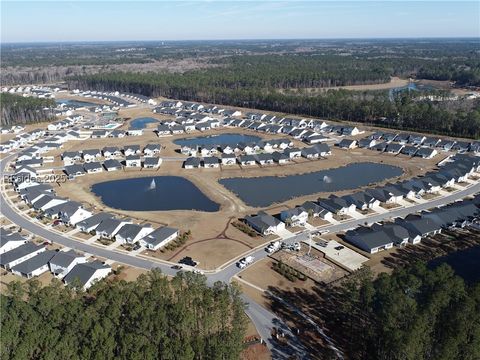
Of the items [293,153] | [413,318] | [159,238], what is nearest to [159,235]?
[159,238]

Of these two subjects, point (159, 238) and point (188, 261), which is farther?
point (159, 238)

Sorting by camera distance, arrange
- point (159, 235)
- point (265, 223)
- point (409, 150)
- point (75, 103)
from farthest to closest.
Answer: point (75, 103) → point (409, 150) → point (265, 223) → point (159, 235)

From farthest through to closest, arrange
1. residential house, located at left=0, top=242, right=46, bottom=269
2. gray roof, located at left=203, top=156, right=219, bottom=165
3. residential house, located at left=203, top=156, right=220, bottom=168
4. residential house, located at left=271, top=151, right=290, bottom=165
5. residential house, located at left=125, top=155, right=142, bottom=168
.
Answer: residential house, located at left=271, top=151, right=290, bottom=165, residential house, located at left=125, top=155, right=142, bottom=168, gray roof, located at left=203, top=156, right=219, bottom=165, residential house, located at left=203, top=156, right=220, bottom=168, residential house, located at left=0, top=242, right=46, bottom=269

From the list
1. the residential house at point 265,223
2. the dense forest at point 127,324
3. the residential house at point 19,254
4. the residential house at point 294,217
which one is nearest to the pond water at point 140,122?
the residential house at point 19,254

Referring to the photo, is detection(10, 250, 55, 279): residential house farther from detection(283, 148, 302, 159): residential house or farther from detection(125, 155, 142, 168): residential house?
detection(283, 148, 302, 159): residential house

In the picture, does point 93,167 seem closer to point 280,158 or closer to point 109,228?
point 109,228

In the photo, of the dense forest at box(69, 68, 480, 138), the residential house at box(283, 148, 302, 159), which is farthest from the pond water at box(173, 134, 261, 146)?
the dense forest at box(69, 68, 480, 138)

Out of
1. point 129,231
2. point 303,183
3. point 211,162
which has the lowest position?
point 303,183
